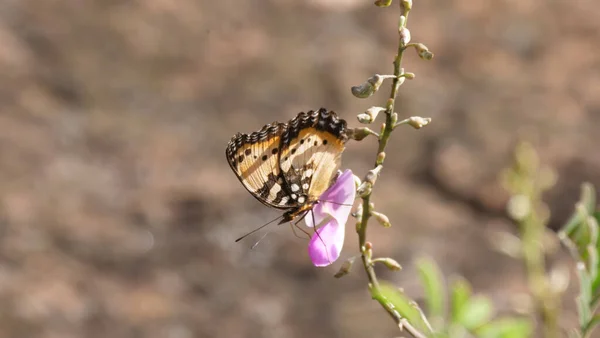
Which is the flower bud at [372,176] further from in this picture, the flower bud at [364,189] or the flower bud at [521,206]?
the flower bud at [521,206]

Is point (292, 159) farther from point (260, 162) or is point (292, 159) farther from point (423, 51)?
point (423, 51)

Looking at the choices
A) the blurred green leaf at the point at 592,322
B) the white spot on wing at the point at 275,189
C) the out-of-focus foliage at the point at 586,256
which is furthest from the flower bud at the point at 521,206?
the white spot on wing at the point at 275,189

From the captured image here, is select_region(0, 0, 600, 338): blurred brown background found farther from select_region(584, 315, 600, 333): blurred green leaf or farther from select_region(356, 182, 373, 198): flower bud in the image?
select_region(356, 182, 373, 198): flower bud

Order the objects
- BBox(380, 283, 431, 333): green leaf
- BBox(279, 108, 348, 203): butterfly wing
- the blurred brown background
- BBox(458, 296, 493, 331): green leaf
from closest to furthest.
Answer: BBox(380, 283, 431, 333): green leaf < BBox(279, 108, 348, 203): butterfly wing < BBox(458, 296, 493, 331): green leaf < the blurred brown background

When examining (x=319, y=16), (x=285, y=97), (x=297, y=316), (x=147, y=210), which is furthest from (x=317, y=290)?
(x=319, y=16)

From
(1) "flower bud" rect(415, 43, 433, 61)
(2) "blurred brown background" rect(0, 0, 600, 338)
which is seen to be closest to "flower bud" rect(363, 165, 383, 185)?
(1) "flower bud" rect(415, 43, 433, 61)

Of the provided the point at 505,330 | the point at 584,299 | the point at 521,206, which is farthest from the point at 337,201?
the point at 521,206

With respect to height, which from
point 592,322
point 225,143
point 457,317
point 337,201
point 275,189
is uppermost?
point 225,143
